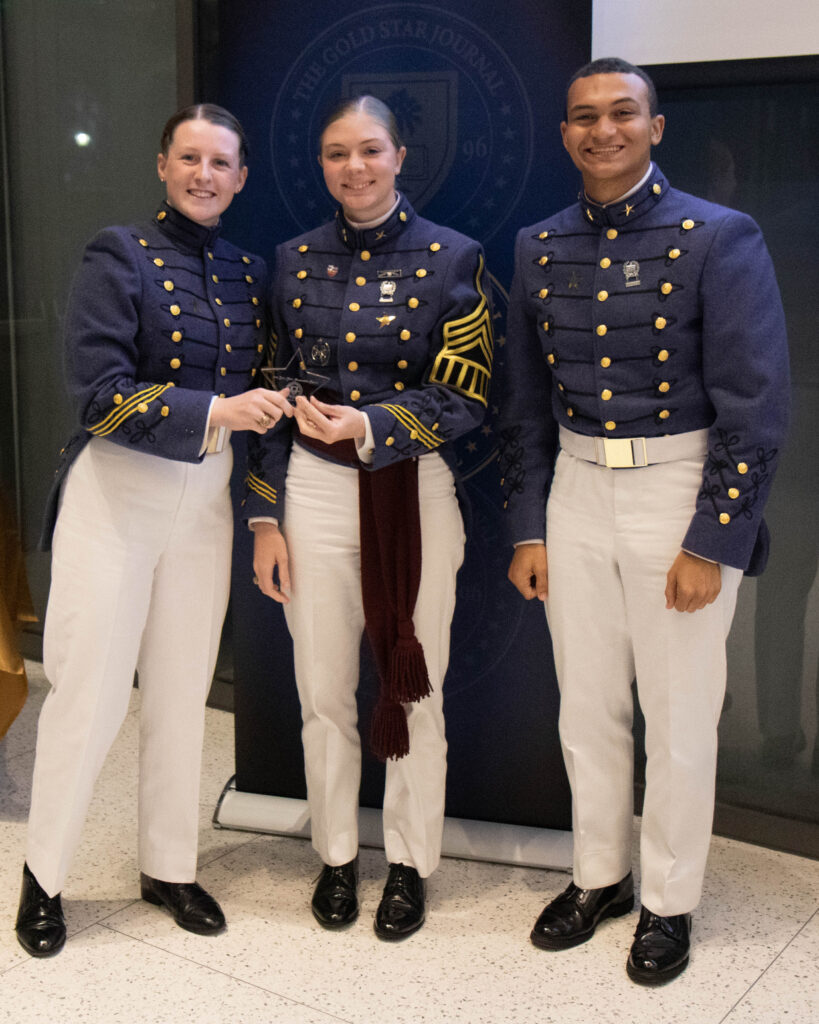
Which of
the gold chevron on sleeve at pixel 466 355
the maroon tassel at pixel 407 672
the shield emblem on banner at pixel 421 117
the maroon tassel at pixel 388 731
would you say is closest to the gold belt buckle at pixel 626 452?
the gold chevron on sleeve at pixel 466 355

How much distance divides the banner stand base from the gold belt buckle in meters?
1.08

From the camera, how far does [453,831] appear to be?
296 centimetres

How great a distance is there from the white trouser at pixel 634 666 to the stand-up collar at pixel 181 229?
0.85 m

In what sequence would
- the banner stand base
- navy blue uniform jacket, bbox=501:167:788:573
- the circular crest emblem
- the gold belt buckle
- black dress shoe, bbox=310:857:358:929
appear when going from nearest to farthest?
navy blue uniform jacket, bbox=501:167:788:573
the gold belt buckle
black dress shoe, bbox=310:857:358:929
the circular crest emblem
the banner stand base

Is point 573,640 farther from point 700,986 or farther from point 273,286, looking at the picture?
point 273,286

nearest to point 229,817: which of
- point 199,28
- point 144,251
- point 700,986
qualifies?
point 700,986

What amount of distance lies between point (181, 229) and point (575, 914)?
5.33 feet

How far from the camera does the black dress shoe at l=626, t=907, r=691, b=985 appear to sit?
238 cm

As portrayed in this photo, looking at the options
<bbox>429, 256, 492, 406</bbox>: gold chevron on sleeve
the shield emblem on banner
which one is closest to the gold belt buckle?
<bbox>429, 256, 492, 406</bbox>: gold chevron on sleeve

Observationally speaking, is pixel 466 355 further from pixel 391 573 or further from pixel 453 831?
pixel 453 831

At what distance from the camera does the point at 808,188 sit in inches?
111

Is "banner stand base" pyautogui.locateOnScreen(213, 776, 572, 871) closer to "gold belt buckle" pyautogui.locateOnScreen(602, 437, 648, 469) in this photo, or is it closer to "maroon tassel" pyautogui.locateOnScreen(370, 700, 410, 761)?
"maroon tassel" pyautogui.locateOnScreen(370, 700, 410, 761)

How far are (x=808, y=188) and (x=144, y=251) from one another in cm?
154

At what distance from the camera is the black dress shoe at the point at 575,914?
2516 millimetres
